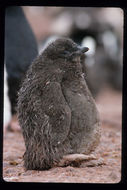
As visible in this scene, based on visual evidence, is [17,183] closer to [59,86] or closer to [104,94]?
[59,86]

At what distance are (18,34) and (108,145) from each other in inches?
41.5

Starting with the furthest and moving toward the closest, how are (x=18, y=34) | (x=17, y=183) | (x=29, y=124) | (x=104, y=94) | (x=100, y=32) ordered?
(x=100, y=32), (x=104, y=94), (x=18, y=34), (x=29, y=124), (x=17, y=183)

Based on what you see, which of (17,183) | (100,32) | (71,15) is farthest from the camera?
(71,15)

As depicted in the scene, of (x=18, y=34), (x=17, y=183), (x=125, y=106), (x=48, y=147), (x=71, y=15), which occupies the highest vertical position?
(x=71, y=15)

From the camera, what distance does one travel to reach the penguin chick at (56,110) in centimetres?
131

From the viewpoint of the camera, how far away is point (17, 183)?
1230 millimetres

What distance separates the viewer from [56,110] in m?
1.31

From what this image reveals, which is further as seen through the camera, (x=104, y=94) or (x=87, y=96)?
(x=104, y=94)

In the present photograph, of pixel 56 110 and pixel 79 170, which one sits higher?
pixel 56 110

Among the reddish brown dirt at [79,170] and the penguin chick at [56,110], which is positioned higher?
the penguin chick at [56,110]

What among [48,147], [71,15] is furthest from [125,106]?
[71,15]

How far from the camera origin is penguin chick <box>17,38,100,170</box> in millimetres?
1313

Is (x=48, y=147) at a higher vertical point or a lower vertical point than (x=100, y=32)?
lower

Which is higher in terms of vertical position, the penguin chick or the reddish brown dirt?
the penguin chick
